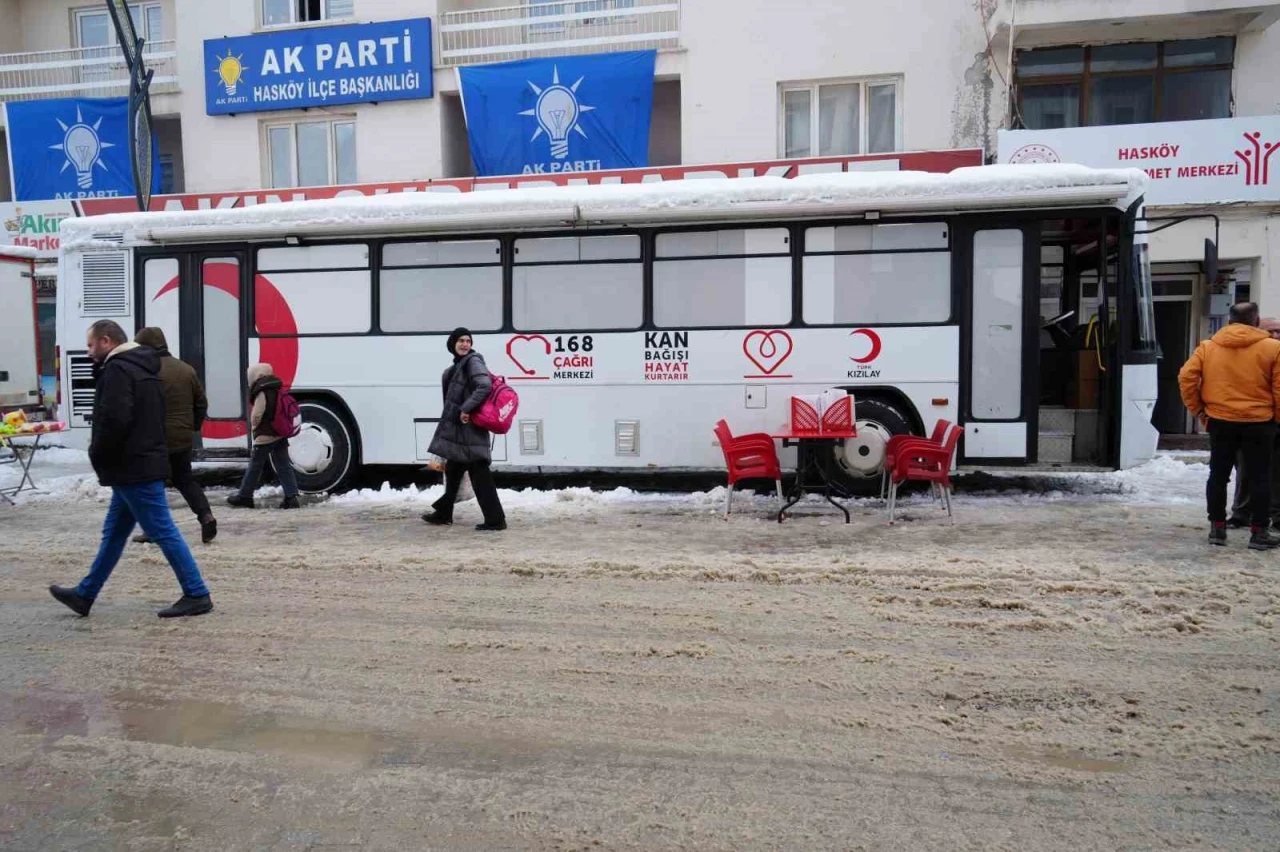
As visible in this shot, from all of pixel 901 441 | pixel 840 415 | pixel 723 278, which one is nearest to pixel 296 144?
pixel 723 278

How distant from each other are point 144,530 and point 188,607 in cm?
60

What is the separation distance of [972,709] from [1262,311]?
45.3 ft

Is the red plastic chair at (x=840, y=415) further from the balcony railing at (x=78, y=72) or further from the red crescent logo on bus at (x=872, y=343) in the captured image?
the balcony railing at (x=78, y=72)

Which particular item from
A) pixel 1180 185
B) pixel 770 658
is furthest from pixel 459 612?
pixel 1180 185

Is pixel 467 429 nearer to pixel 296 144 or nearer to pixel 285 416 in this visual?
pixel 285 416

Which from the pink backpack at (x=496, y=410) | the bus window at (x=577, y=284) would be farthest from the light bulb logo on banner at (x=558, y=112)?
the pink backpack at (x=496, y=410)

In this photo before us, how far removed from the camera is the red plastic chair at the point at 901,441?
8.51m

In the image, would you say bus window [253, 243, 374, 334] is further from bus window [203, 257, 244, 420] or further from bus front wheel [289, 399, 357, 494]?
bus front wheel [289, 399, 357, 494]

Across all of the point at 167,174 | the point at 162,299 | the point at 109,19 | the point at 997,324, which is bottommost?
the point at 997,324

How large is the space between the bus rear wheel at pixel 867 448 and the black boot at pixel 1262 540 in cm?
315

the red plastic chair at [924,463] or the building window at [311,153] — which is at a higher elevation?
the building window at [311,153]

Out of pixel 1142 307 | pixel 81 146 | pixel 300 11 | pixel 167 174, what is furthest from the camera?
pixel 167 174

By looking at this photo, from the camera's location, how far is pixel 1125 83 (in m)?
15.5

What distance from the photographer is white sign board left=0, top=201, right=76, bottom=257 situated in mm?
19484
